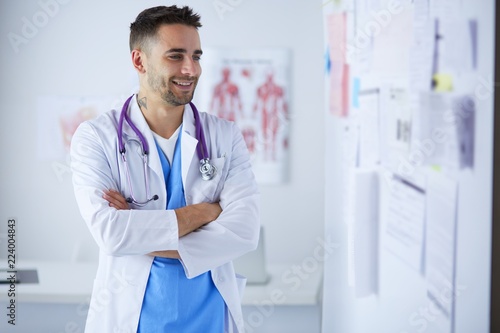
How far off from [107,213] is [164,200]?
0.53ft

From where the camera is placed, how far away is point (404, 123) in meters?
1.60

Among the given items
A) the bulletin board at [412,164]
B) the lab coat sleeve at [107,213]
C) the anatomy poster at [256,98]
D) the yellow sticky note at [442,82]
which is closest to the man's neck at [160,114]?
the lab coat sleeve at [107,213]

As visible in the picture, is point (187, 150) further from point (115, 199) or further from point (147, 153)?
point (115, 199)

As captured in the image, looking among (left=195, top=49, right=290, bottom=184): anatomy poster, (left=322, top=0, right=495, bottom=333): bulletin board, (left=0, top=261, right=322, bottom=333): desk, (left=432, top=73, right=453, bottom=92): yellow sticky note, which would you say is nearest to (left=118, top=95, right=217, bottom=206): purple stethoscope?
(left=322, top=0, right=495, bottom=333): bulletin board

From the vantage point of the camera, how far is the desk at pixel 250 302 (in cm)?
253

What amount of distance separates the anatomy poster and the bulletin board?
157 centimetres

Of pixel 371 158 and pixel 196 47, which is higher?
pixel 196 47

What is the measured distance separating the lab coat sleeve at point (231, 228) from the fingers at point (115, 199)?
0.18 metres

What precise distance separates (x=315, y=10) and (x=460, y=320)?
3.09m

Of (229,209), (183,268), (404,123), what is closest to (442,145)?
(404,123)

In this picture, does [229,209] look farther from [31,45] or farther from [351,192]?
[31,45]

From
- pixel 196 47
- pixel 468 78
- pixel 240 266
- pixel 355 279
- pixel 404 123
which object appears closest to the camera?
pixel 468 78

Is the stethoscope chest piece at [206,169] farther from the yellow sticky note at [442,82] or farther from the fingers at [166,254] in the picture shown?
the yellow sticky note at [442,82]

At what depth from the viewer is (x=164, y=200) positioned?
1662mm
